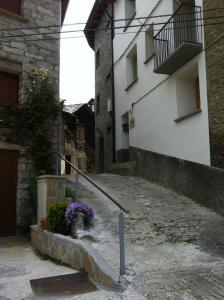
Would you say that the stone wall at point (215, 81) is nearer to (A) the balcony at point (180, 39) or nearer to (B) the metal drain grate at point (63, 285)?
(A) the balcony at point (180, 39)

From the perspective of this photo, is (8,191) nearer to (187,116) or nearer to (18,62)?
(18,62)

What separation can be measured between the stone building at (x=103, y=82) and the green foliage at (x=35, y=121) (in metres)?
6.60

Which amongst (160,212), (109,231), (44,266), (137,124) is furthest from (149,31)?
(44,266)

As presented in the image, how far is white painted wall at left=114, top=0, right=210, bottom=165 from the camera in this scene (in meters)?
9.27

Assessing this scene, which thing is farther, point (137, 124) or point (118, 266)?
point (137, 124)

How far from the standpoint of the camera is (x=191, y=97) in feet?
34.5

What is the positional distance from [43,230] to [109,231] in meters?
1.39

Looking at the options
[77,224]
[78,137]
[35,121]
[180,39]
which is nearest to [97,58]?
[78,137]

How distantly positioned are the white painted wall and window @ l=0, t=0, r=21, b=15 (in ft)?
14.5

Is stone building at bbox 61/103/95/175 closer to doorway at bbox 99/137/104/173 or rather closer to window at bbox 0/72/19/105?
doorway at bbox 99/137/104/173

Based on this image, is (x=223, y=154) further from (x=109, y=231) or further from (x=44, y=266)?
(x=44, y=266)

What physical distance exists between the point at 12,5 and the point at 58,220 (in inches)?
267

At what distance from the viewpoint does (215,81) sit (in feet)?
28.3

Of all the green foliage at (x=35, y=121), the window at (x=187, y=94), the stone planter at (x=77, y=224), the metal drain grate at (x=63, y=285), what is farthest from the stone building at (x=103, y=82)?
the metal drain grate at (x=63, y=285)
